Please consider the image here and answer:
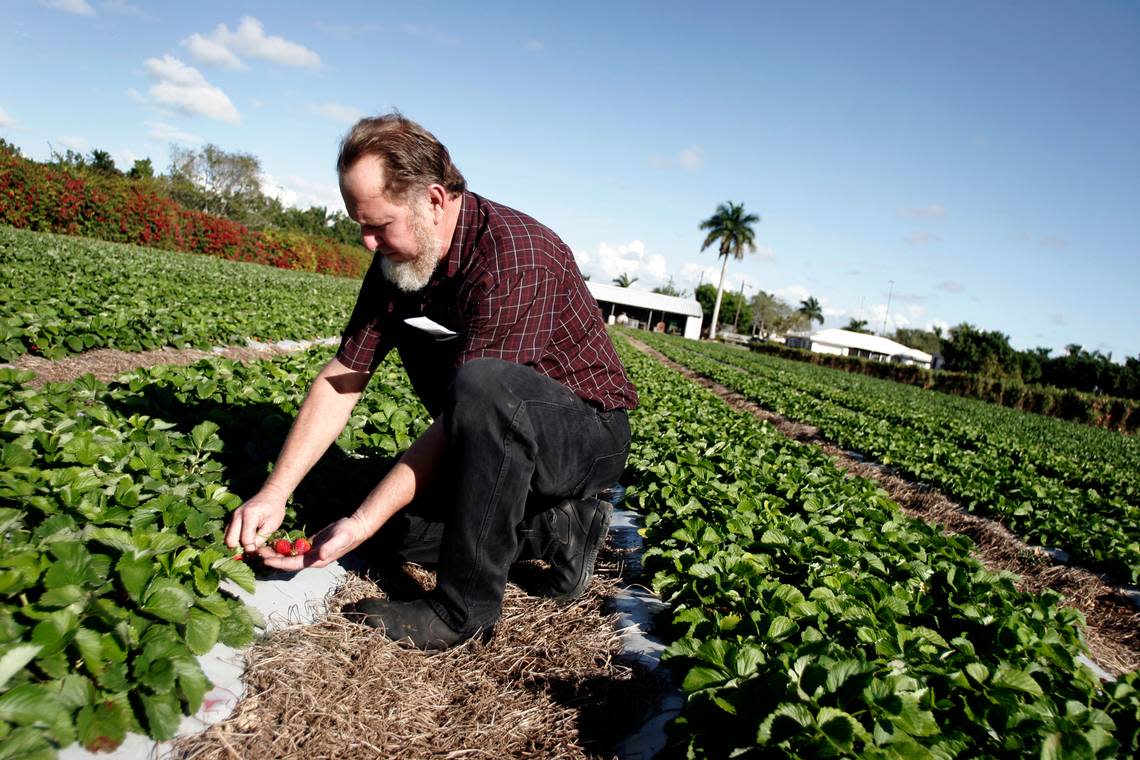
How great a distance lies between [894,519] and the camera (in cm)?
401

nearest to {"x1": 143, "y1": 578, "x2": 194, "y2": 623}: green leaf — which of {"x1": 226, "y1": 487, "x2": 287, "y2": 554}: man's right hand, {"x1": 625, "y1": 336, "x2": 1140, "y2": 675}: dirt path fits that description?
{"x1": 226, "y1": 487, "x2": 287, "y2": 554}: man's right hand

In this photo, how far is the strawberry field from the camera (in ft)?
4.53

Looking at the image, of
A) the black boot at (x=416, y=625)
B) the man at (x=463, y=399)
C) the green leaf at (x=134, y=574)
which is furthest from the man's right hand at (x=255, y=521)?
the black boot at (x=416, y=625)

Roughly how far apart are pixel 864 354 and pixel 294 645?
99178 millimetres

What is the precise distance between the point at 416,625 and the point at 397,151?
160 centimetres

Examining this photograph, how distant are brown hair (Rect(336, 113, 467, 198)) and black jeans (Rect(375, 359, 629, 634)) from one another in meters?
0.72

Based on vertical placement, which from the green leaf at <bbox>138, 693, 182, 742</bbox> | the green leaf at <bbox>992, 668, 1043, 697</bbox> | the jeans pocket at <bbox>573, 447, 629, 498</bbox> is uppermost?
the jeans pocket at <bbox>573, 447, 629, 498</bbox>

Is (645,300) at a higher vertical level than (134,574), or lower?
higher

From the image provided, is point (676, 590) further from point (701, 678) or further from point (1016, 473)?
point (1016, 473)

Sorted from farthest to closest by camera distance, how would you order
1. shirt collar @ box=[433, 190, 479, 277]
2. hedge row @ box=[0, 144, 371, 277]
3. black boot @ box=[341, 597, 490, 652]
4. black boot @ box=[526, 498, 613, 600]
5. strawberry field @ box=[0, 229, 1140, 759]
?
1. hedge row @ box=[0, 144, 371, 277]
2. black boot @ box=[526, 498, 613, 600]
3. shirt collar @ box=[433, 190, 479, 277]
4. black boot @ box=[341, 597, 490, 652]
5. strawberry field @ box=[0, 229, 1140, 759]

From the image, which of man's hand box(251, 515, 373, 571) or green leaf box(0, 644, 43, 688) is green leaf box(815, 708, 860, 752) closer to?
man's hand box(251, 515, 373, 571)

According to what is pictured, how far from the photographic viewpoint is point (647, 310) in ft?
244

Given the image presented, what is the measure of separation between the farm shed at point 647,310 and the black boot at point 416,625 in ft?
209

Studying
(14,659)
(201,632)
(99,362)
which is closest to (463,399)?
(201,632)
